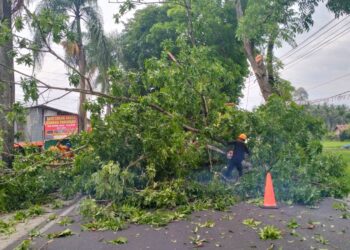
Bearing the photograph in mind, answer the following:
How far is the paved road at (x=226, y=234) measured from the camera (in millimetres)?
4842

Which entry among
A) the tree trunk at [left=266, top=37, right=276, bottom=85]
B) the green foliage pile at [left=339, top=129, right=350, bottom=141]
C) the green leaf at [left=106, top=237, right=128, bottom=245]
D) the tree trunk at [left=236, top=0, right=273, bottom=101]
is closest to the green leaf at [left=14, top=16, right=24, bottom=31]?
the green leaf at [left=106, top=237, right=128, bottom=245]

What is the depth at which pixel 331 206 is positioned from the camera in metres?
7.11

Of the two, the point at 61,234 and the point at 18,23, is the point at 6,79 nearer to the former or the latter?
the point at 18,23

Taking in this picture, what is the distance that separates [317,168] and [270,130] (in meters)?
1.29

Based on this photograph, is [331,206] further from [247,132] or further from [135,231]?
[135,231]

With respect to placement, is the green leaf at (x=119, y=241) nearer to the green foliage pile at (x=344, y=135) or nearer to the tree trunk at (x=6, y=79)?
the tree trunk at (x=6, y=79)

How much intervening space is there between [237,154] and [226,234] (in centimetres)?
392

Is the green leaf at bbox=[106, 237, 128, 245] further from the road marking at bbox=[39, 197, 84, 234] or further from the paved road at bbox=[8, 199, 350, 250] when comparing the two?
the road marking at bbox=[39, 197, 84, 234]

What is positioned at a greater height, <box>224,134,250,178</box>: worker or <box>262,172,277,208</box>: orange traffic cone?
<box>224,134,250,178</box>: worker

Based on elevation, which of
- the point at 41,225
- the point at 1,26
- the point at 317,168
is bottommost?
the point at 41,225

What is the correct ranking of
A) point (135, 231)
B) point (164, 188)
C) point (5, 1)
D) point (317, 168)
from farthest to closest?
point (5, 1) < point (317, 168) < point (164, 188) < point (135, 231)

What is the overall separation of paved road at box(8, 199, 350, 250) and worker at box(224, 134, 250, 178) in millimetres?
2441

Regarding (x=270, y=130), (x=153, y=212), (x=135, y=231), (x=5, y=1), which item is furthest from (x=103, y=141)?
(x=5, y=1)

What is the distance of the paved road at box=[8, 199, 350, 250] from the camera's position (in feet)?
15.9
